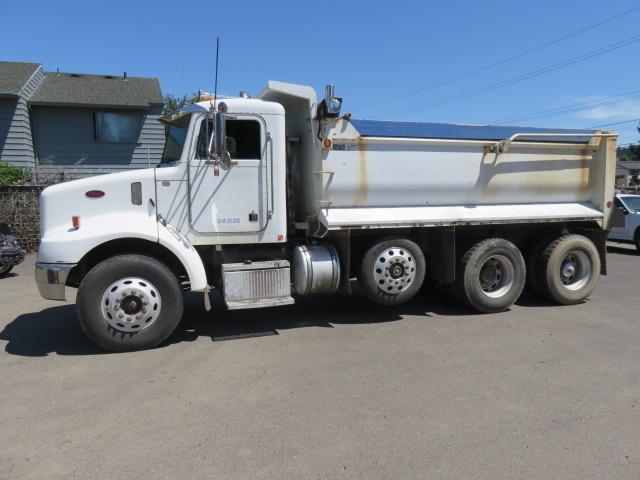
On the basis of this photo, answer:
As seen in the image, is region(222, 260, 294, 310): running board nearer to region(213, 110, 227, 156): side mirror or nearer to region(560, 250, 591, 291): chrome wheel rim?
region(213, 110, 227, 156): side mirror

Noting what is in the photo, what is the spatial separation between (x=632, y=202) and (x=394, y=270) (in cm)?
1287

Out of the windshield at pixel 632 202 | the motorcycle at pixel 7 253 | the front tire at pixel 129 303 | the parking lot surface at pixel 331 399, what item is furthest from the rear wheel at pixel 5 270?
the windshield at pixel 632 202

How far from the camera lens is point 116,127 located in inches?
698

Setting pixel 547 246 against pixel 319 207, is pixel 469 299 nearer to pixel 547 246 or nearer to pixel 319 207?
pixel 547 246

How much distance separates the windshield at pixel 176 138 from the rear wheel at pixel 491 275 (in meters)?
4.04

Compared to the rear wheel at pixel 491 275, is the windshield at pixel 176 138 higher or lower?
higher

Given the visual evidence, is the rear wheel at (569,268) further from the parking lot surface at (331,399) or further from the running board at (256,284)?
the running board at (256,284)

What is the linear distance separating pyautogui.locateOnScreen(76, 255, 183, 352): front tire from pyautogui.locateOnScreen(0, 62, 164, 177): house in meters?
11.5

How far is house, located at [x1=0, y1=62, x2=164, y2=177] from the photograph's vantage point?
53.8 feet

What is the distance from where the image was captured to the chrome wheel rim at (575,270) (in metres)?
7.81

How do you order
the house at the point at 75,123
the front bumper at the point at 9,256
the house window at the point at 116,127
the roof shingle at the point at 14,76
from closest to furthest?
the front bumper at the point at 9,256
the roof shingle at the point at 14,76
the house at the point at 75,123
the house window at the point at 116,127

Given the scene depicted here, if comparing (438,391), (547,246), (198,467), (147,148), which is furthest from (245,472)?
(147,148)

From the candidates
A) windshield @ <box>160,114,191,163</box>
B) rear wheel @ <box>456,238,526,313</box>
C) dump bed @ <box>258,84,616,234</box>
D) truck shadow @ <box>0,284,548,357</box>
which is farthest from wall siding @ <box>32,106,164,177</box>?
rear wheel @ <box>456,238,526,313</box>

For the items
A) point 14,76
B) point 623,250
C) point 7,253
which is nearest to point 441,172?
point 7,253
